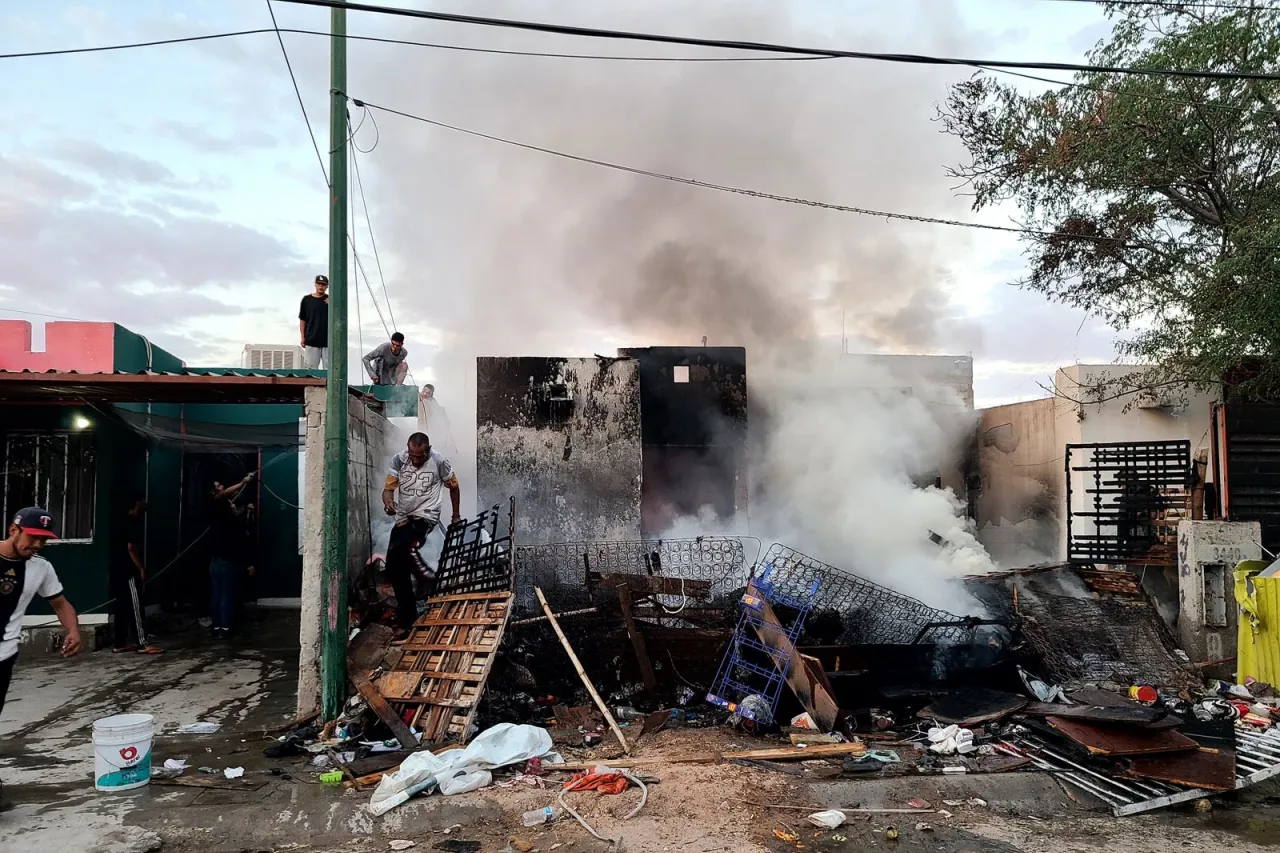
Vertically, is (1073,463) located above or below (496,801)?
above

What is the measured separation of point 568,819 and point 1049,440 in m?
13.8

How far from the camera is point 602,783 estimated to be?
516 centimetres

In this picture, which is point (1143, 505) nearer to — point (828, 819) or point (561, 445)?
point (828, 819)

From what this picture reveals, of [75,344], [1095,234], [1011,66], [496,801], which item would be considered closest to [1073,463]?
[1095,234]

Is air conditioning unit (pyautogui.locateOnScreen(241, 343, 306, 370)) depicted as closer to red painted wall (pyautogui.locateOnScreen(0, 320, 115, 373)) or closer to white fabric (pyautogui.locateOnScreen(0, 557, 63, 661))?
red painted wall (pyautogui.locateOnScreen(0, 320, 115, 373))

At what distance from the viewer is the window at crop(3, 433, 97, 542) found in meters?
9.91

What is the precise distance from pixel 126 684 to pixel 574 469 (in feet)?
18.6

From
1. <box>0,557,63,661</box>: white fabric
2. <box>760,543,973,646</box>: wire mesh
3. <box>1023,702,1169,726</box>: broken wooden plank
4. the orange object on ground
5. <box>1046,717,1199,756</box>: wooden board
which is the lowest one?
the orange object on ground

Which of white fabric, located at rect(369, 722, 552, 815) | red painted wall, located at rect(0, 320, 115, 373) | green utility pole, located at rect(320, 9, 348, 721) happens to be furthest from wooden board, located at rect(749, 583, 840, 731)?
red painted wall, located at rect(0, 320, 115, 373)

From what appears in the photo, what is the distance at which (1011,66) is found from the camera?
582cm

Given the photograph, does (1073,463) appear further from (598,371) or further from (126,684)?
(126,684)

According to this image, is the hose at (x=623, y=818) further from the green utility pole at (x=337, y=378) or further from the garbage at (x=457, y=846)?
the green utility pole at (x=337, y=378)

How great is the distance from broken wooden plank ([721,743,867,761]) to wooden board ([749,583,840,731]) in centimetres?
36

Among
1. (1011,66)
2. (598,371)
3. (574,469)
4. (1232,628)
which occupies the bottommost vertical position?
(1232,628)
